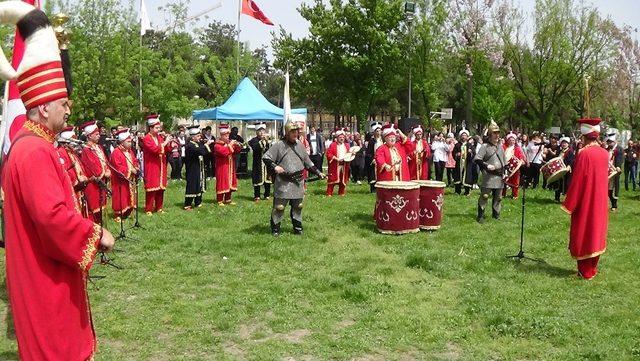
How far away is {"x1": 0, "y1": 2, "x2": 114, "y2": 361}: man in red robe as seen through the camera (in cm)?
331

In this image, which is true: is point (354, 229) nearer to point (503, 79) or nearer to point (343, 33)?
point (343, 33)

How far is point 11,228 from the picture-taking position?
344 cm

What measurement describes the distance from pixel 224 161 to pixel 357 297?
869 cm

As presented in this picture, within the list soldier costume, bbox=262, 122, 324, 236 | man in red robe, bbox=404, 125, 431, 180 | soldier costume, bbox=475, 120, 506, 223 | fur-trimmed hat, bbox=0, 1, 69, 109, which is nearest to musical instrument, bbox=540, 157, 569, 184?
soldier costume, bbox=475, 120, 506, 223

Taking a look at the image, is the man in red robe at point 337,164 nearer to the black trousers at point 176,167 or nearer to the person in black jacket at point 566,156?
the person in black jacket at point 566,156

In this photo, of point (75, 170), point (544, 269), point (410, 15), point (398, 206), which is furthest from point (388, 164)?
point (410, 15)

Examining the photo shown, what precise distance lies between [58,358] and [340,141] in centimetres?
1545

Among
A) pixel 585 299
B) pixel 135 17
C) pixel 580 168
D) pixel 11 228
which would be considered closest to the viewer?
pixel 11 228

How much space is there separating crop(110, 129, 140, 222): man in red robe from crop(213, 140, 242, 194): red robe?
9.86 feet

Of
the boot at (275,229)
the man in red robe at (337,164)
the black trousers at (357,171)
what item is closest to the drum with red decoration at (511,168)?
the boot at (275,229)

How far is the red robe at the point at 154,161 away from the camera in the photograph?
13477mm

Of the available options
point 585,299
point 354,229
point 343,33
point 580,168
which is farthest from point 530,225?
point 343,33

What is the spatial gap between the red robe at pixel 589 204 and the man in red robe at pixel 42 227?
7113mm

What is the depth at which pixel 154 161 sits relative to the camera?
1359 cm
